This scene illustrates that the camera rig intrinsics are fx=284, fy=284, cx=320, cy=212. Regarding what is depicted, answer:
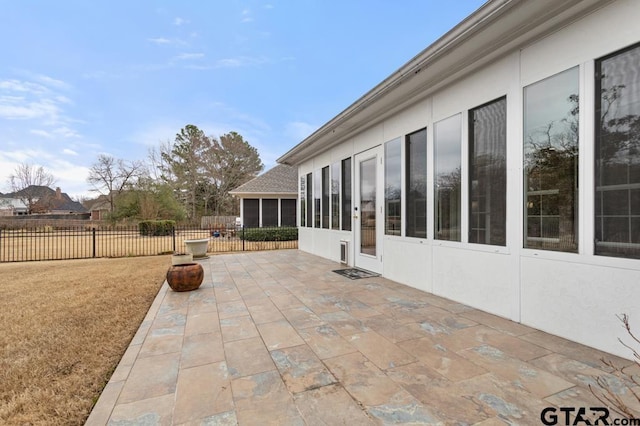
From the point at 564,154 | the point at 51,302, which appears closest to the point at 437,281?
the point at 564,154

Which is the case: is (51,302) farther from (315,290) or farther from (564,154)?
(564,154)

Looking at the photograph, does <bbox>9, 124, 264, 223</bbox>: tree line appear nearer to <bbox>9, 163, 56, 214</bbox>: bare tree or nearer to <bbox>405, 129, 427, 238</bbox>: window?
<bbox>9, 163, 56, 214</bbox>: bare tree

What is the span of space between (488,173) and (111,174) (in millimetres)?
32794

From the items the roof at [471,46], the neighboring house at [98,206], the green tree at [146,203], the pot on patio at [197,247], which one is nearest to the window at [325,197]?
the roof at [471,46]

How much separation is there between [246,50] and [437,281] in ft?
41.9

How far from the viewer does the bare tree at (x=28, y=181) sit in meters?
31.6

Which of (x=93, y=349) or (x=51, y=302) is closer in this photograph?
(x=93, y=349)

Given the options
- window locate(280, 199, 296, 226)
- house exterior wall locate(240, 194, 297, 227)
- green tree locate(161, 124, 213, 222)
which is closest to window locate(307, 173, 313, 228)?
house exterior wall locate(240, 194, 297, 227)

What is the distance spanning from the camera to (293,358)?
230 cm

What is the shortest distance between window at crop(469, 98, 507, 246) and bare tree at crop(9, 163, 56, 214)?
43212 mm

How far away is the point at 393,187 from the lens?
5.01m

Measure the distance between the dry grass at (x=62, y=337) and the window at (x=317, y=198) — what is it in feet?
13.7

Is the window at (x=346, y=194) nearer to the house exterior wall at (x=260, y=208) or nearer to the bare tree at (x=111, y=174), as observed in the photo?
the house exterior wall at (x=260, y=208)

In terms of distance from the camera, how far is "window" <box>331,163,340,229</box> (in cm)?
695
